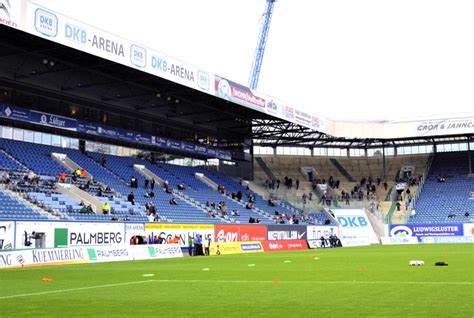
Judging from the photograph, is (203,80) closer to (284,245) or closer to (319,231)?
(284,245)

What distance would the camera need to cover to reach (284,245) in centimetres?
5147

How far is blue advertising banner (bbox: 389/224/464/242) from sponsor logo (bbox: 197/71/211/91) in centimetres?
2852

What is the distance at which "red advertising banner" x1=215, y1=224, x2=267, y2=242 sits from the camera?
150ft

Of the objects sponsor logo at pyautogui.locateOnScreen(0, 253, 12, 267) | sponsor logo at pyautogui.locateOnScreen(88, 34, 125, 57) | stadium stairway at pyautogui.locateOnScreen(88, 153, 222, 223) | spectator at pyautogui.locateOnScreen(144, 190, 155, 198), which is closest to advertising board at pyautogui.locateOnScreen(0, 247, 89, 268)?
sponsor logo at pyautogui.locateOnScreen(0, 253, 12, 267)

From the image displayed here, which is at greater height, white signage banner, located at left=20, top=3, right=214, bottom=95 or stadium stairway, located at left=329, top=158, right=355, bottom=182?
white signage banner, located at left=20, top=3, right=214, bottom=95

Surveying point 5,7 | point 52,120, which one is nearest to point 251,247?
point 52,120

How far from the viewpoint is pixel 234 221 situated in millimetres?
52656

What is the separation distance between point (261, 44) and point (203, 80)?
67.7m

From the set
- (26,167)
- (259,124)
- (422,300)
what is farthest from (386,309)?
(259,124)

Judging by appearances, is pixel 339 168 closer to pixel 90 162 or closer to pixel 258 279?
pixel 90 162

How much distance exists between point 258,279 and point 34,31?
20.0m

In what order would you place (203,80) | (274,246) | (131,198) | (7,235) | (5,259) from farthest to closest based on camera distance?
(274,246) → (203,80) → (131,198) → (7,235) → (5,259)

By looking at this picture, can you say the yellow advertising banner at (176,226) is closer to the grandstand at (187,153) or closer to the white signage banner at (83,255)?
the white signage banner at (83,255)

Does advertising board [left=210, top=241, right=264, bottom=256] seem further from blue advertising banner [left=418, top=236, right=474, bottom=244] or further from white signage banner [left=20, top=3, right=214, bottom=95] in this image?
blue advertising banner [left=418, top=236, right=474, bottom=244]
